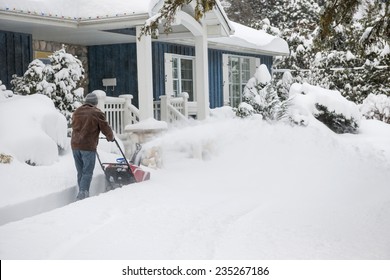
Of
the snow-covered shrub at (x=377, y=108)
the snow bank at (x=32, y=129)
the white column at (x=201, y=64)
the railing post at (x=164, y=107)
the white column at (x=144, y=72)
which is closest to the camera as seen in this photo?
the snow bank at (x=32, y=129)

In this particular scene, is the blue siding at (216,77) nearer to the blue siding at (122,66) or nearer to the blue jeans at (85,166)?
the blue siding at (122,66)

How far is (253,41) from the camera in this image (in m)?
18.4

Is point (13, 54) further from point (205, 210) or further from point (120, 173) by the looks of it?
point (205, 210)

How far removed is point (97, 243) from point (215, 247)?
1.05 metres

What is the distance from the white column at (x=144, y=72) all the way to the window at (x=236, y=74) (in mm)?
8045

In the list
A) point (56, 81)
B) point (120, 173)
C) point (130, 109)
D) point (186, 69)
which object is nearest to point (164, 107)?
point (130, 109)

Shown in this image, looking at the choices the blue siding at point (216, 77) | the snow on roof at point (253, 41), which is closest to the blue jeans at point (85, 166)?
the snow on roof at point (253, 41)

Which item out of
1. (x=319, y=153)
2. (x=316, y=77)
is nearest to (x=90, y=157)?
(x=319, y=153)

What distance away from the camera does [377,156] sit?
1320 centimetres

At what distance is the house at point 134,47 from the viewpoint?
10.2 meters

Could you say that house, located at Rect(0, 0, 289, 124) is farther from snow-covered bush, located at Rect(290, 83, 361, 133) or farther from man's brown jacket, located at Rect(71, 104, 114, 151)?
snow-covered bush, located at Rect(290, 83, 361, 133)
